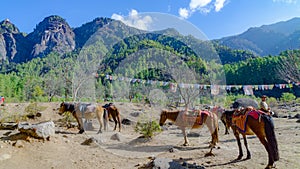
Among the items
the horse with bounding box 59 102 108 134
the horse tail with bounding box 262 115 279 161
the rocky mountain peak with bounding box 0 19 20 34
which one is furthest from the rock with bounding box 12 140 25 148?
the rocky mountain peak with bounding box 0 19 20 34

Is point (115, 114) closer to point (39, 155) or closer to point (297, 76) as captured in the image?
point (39, 155)

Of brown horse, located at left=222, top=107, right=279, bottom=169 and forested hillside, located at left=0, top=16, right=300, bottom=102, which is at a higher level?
forested hillside, located at left=0, top=16, right=300, bottom=102

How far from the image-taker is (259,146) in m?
7.48

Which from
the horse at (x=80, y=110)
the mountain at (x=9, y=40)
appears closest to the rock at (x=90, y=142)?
the horse at (x=80, y=110)

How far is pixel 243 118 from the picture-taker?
5934 millimetres

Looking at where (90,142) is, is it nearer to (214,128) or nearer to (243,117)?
(214,128)

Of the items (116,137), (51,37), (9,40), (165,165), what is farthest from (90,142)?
(9,40)

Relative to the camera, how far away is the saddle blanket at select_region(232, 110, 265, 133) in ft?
18.2

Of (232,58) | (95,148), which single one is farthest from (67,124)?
(232,58)

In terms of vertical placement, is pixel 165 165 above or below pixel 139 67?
below

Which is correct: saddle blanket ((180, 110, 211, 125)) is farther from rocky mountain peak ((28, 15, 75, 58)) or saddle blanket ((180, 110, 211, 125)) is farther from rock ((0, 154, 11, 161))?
rocky mountain peak ((28, 15, 75, 58))

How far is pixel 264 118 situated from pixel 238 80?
60780 millimetres

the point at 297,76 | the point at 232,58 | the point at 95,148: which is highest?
the point at 232,58

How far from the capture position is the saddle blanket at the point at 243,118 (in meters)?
5.53
